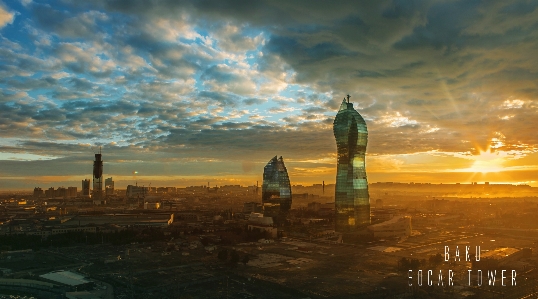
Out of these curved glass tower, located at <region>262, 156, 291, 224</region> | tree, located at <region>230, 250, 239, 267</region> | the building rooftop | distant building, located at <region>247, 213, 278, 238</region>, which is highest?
curved glass tower, located at <region>262, 156, 291, 224</region>

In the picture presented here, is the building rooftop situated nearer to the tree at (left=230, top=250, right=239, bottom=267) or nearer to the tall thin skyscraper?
the tree at (left=230, top=250, right=239, bottom=267)

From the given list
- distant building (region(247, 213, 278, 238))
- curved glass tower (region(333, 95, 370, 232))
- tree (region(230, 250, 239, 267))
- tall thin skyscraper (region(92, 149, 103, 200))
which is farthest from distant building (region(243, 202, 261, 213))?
tall thin skyscraper (region(92, 149, 103, 200))

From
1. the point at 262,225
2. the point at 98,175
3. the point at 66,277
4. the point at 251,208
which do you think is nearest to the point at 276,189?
the point at 251,208

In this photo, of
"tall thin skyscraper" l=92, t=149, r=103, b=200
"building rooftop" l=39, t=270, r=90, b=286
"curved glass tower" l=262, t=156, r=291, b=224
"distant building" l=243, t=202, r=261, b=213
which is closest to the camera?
"building rooftop" l=39, t=270, r=90, b=286

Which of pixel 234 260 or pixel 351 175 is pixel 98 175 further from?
pixel 234 260

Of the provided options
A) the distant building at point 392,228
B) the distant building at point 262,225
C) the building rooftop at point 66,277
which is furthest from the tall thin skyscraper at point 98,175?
the building rooftop at point 66,277

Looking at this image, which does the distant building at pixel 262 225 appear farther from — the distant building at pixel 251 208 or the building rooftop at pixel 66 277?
the building rooftop at pixel 66 277

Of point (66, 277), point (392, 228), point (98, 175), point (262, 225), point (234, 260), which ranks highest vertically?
point (98, 175)
